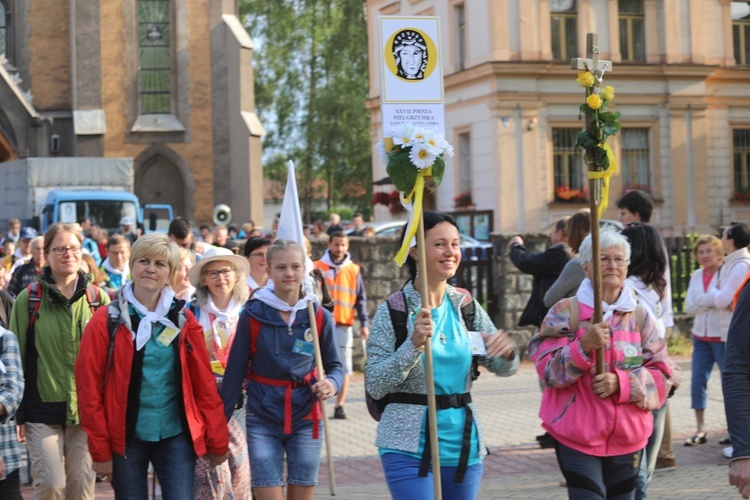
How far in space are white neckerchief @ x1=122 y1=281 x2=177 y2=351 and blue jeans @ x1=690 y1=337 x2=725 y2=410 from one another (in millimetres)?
5919

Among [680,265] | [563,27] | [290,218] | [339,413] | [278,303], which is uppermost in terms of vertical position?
[563,27]

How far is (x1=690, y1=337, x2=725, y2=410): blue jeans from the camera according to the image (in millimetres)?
10414

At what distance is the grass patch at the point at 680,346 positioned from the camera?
16391mm

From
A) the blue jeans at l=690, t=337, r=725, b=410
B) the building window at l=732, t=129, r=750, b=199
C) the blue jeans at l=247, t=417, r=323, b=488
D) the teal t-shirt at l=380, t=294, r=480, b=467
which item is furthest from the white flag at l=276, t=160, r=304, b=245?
the building window at l=732, t=129, r=750, b=199

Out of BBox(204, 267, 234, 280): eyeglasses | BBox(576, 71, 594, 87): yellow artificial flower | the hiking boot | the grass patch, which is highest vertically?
BBox(576, 71, 594, 87): yellow artificial flower

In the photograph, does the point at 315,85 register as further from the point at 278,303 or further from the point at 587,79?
the point at 587,79

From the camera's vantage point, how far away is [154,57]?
41031 millimetres

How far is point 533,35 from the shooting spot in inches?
1335

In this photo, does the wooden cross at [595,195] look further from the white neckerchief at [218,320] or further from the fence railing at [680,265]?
the fence railing at [680,265]

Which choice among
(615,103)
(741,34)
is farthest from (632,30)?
(741,34)

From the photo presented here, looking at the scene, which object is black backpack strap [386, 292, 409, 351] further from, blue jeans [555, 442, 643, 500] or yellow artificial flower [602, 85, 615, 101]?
yellow artificial flower [602, 85, 615, 101]

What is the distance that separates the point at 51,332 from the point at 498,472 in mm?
3922

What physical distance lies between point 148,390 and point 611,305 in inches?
88.5

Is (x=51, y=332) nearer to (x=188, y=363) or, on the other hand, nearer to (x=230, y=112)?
(x=188, y=363)
